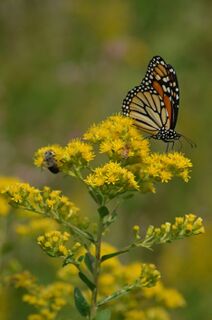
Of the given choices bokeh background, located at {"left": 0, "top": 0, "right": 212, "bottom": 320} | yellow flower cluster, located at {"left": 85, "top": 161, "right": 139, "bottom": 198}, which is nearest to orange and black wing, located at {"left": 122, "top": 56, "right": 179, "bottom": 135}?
yellow flower cluster, located at {"left": 85, "top": 161, "right": 139, "bottom": 198}

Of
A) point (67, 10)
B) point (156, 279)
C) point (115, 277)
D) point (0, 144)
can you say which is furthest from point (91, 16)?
point (156, 279)

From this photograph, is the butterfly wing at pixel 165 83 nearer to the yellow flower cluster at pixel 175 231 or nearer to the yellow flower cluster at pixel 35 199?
the yellow flower cluster at pixel 175 231

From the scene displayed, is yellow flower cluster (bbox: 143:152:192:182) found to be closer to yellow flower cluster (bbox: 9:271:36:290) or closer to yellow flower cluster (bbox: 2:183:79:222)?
yellow flower cluster (bbox: 2:183:79:222)

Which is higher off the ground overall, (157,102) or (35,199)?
(157,102)

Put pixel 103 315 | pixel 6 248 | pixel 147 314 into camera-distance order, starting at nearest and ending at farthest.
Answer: pixel 103 315 < pixel 147 314 < pixel 6 248

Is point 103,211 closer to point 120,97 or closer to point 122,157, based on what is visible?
point 122,157

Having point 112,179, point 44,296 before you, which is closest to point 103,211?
point 112,179

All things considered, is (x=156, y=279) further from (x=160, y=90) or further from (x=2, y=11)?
(x=2, y=11)

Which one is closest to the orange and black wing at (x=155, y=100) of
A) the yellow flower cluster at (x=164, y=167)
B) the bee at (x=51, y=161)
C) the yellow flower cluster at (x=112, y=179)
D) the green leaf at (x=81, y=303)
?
the yellow flower cluster at (x=164, y=167)
